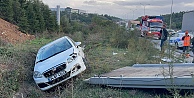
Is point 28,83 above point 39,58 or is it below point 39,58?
below

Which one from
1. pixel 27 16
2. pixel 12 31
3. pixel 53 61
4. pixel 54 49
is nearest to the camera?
pixel 53 61

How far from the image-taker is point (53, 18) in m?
33.3

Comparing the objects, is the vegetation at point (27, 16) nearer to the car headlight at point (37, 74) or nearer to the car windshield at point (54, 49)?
the car windshield at point (54, 49)

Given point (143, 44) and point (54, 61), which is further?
point (143, 44)

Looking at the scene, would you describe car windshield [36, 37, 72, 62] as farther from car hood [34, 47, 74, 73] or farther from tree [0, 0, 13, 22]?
tree [0, 0, 13, 22]

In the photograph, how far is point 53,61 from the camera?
8.65 metres

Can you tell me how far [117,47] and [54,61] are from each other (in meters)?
11.8

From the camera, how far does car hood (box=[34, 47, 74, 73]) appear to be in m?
8.41

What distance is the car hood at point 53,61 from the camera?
8.41 metres

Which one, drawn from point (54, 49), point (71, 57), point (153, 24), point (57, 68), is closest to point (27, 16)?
point (153, 24)

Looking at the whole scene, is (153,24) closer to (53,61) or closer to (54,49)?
(54,49)

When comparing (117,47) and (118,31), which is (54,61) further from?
(118,31)

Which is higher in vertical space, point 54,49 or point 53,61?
point 54,49

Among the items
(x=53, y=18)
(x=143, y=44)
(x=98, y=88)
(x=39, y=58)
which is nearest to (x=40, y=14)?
(x=53, y=18)
